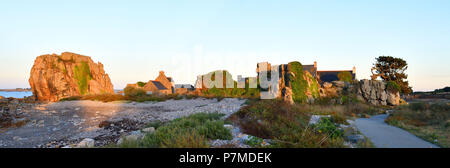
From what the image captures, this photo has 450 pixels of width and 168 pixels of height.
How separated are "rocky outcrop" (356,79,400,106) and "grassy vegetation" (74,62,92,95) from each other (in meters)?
41.8

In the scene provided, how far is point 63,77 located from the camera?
33.1 metres

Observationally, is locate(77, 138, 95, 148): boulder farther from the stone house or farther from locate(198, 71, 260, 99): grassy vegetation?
the stone house

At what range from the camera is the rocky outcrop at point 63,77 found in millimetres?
32281

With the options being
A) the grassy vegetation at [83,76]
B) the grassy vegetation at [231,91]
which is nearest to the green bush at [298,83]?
the grassy vegetation at [231,91]

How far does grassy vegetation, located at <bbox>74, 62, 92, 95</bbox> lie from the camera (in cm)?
3500

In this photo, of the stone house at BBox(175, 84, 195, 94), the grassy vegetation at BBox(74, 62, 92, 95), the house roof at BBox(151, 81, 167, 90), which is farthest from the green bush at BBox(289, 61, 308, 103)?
the grassy vegetation at BBox(74, 62, 92, 95)

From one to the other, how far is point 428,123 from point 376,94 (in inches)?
384

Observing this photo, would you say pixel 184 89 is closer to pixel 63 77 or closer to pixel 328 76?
pixel 63 77

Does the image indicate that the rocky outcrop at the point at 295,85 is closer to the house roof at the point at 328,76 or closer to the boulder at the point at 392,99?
the boulder at the point at 392,99

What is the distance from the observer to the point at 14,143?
18.1 ft

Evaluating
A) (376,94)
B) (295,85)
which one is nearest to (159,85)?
(295,85)
